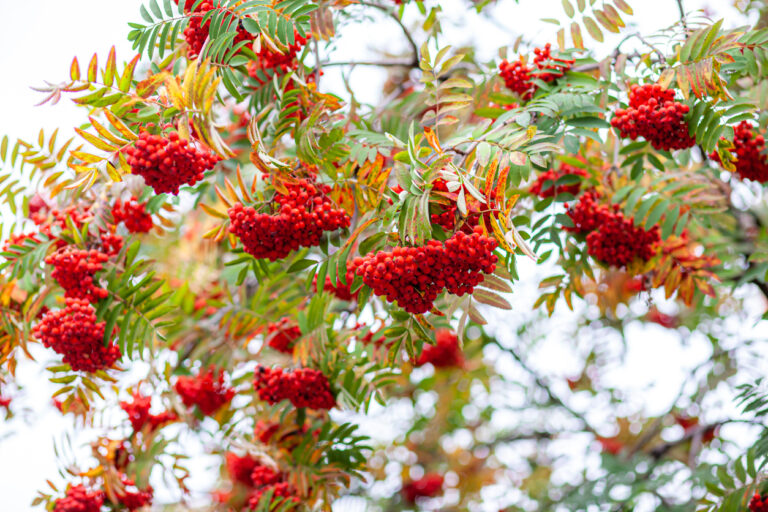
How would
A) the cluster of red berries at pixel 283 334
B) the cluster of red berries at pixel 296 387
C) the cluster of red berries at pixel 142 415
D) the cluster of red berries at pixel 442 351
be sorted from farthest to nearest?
the cluster of red berries at pixel 442 351, the cluster of red berries at pixel 142 415, the cluster of red berries at pixel 283 334, the cluster of red berries at pixel 296 387

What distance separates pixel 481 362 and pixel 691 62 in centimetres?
355

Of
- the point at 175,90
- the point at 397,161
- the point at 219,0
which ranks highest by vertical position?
the point at 219,0

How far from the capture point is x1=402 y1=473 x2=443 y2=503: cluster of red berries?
5469 mm

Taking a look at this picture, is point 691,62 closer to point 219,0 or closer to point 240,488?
point 219,0

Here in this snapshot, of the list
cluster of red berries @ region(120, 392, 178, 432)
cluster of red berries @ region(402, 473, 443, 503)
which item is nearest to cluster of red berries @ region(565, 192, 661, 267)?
cluster of red berries @ region(120, 392, 178, 432)

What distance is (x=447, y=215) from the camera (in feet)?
6.78

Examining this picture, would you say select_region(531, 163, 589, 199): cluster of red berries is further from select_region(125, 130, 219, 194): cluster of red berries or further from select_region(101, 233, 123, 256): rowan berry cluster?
select_region(101, 233, 123, 256): rowan berry cluster

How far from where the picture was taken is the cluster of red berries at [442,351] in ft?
14.1

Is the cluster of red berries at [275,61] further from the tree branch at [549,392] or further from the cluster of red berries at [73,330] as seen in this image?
the tree branch at [549,392]

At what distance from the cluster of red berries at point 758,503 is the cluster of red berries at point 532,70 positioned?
1.84 meters

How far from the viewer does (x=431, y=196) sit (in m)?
2.00

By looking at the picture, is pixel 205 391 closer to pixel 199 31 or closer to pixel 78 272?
pixel 78 272

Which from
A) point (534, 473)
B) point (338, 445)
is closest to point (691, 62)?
point (338, 445)

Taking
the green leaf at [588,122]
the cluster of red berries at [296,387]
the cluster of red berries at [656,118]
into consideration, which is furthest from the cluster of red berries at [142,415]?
the cluster of red berries at [656,118]
